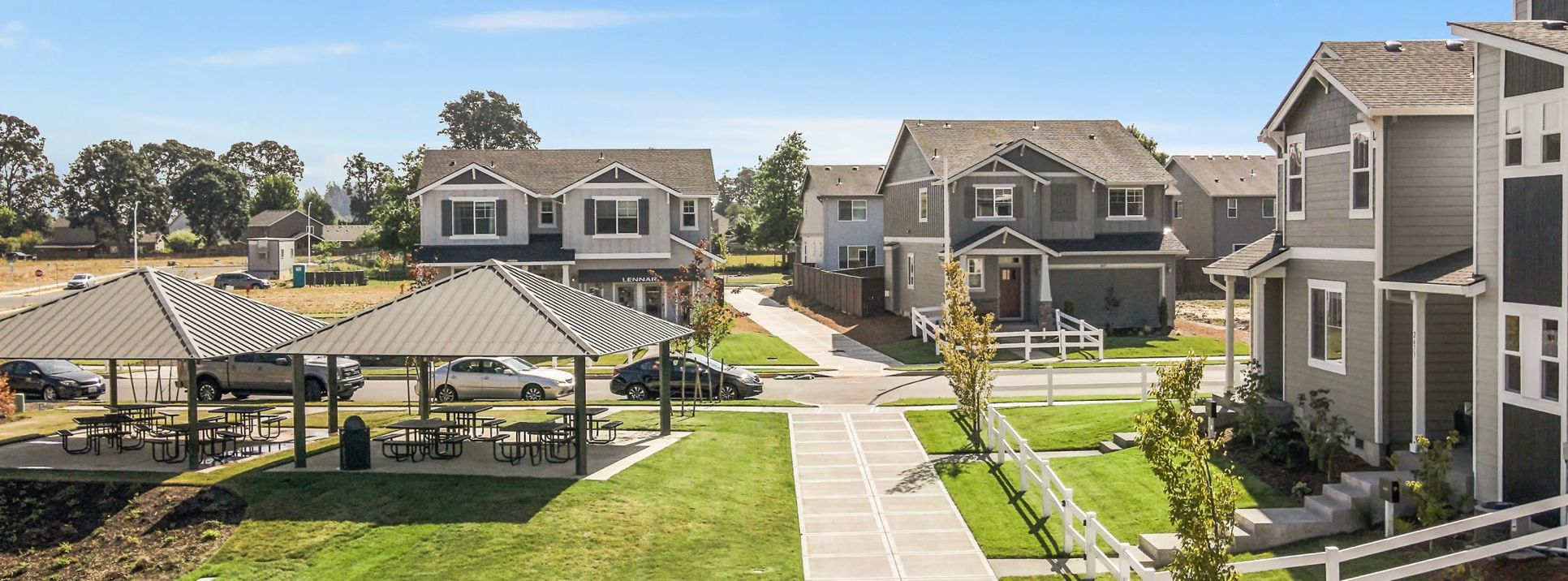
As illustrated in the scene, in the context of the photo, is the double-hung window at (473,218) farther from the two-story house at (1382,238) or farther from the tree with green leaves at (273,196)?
the tree with green leaves at (273,196)

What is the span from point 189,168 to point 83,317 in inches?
4819

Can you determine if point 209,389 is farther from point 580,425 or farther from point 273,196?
point 273,196

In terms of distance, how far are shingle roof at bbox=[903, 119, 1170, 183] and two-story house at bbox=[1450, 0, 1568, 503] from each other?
101ft

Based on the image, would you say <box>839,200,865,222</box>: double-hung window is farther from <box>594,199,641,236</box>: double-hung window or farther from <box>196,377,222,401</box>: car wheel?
<box>196,377,222,401</box>: car wheel

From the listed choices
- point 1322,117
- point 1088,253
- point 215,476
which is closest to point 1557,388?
point 1322,117

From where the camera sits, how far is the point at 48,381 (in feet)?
116

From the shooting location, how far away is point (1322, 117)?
70.7ft

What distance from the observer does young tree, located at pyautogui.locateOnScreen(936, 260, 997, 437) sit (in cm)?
2373

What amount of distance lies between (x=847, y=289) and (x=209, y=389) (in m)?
30.3

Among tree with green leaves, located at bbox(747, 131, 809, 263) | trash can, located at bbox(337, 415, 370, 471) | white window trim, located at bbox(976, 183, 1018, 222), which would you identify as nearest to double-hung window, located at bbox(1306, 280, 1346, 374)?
trash can, located at bbox(337, 415, 370, 471)

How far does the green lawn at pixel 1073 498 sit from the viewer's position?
18141 millimetres

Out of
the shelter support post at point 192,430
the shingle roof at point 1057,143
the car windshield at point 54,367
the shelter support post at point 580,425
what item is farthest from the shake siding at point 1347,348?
the car windshield at point 54,367

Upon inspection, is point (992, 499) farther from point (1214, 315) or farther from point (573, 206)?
point (1214, 315)

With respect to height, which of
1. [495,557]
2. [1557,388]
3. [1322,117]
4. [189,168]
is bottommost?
[495,557]
